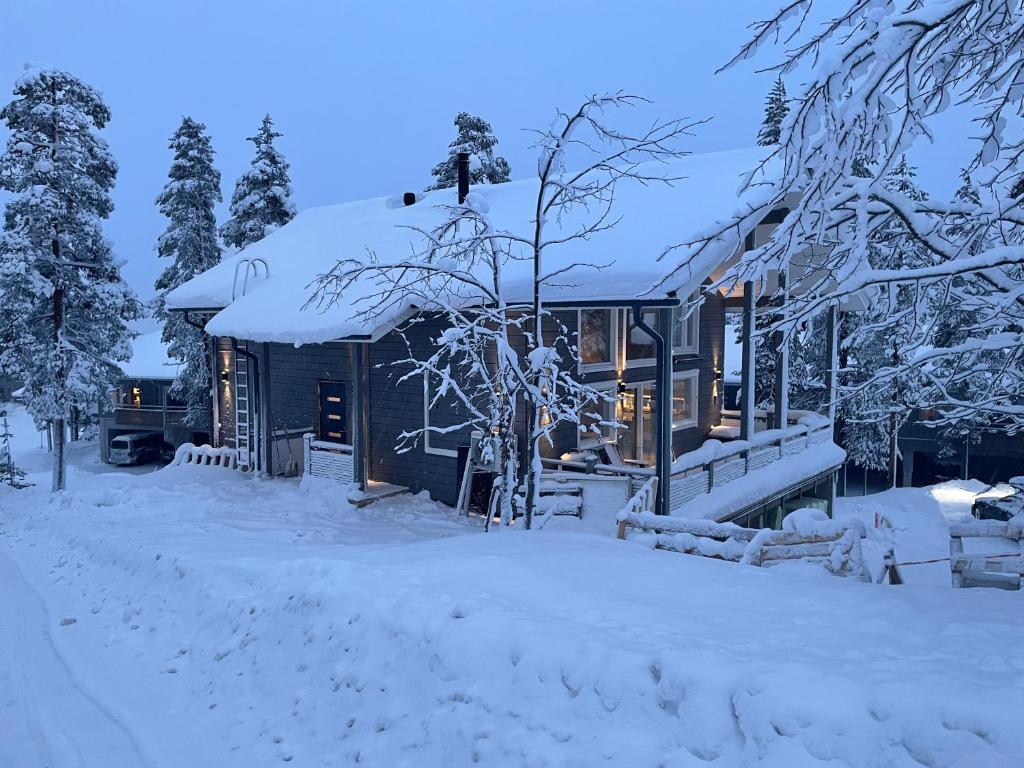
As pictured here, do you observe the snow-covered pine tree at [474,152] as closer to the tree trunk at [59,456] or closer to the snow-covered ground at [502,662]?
the tree trunk at [59,456]

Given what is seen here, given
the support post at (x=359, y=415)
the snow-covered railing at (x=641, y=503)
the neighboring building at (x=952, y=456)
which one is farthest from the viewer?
the neighboring building at (x=952, y=456)

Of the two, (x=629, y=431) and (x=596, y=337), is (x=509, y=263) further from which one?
(x=629, y=431)

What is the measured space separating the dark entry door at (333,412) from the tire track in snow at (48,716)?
8863 millimetres

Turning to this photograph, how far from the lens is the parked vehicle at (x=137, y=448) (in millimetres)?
34156

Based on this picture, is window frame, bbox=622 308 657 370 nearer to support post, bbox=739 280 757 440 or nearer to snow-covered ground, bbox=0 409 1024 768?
support post, bbox=739 280 757 440

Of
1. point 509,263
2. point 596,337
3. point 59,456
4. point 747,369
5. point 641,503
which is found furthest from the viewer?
point 59,456

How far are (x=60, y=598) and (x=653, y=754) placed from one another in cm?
870

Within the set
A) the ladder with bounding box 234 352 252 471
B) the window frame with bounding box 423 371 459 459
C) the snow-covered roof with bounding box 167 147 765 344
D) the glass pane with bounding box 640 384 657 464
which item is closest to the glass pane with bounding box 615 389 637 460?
the glass pane with bounding box 640 384 657 464

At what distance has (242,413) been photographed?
61.8ft

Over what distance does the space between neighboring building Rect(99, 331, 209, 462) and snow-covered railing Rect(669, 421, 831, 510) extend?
89.3ft

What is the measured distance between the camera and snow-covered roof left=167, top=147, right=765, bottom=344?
11.4 meters

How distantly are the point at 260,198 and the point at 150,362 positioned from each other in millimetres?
14808

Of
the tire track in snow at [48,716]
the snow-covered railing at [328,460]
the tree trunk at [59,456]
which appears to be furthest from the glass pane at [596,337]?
the tree trunk at [59,456]

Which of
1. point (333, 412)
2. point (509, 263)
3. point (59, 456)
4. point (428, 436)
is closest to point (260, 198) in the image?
point (59, 456)
